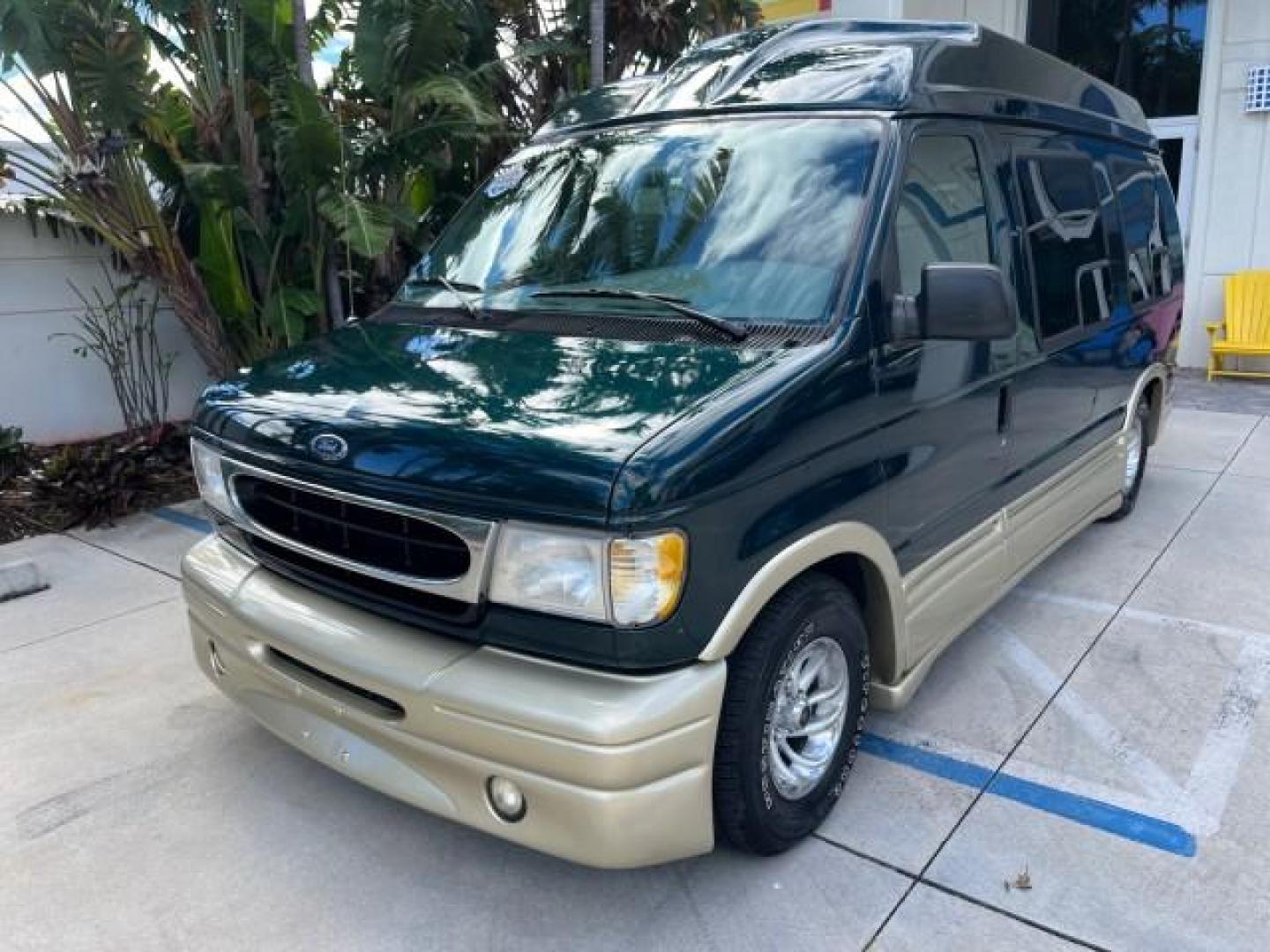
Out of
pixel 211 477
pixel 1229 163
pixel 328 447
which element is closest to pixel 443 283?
pixel 211 477

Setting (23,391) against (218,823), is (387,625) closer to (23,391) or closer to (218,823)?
(218,823)

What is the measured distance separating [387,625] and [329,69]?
6.48 m

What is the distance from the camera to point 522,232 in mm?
3662

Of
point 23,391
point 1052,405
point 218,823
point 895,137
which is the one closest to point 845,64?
point 895,137

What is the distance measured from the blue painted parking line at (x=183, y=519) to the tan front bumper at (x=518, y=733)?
3733 millimetres

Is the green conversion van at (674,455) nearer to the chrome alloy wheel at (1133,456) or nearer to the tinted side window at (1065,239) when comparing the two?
the tinted side window at (1065,239)

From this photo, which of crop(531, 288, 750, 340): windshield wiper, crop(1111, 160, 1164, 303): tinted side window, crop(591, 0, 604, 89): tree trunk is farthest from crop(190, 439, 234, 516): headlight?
crop(591, 0, 604, 89): tree trunk

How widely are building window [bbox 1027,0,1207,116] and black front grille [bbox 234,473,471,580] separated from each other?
36.4ft

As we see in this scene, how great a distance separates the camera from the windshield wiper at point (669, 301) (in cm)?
285

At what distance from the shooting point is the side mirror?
2.87 meters

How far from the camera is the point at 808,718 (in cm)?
299

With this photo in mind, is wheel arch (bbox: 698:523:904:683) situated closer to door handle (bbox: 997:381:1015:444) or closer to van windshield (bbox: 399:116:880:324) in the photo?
van windshield (bbox: 399:116:880:324)

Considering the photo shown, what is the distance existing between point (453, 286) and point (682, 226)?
2.99 ft

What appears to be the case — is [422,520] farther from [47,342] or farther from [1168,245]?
[47,342]
